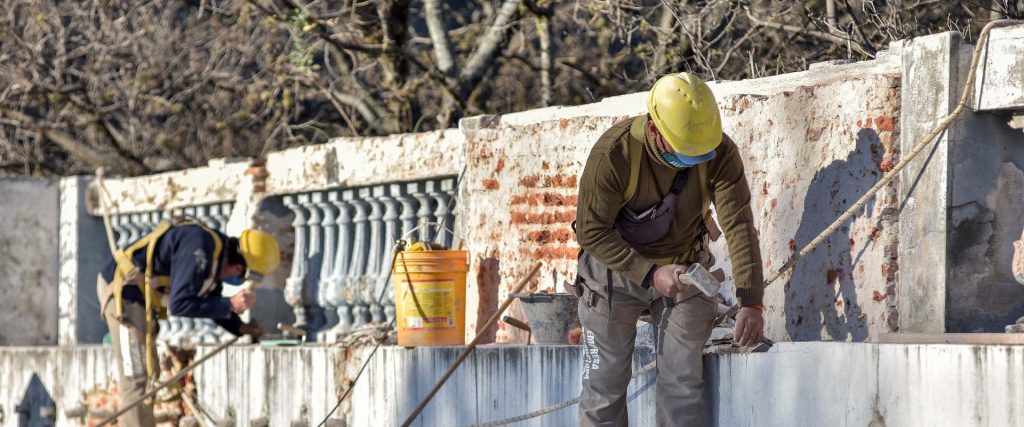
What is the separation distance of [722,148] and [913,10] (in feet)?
15.1

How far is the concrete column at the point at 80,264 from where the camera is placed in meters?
12.4

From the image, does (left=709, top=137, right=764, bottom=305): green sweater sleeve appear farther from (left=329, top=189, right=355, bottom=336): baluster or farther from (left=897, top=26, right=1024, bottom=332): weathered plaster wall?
(left=329, top=189, right=355, bottom=336): baluster

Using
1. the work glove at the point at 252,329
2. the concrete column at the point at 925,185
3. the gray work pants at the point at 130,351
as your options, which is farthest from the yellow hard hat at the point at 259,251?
the concrete column at the point at 925,185

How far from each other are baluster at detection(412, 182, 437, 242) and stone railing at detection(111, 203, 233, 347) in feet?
6.79

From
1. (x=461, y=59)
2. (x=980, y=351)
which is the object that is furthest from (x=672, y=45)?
(x=980, y=351)

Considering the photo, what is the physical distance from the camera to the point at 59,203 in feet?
41.5

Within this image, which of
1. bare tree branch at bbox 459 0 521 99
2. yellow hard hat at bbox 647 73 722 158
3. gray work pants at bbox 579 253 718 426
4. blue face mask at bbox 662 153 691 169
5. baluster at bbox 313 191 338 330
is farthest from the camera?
bare tree branch at bbox 459 0 521 99

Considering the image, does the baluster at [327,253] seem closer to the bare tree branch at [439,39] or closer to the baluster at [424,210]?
the baluster at [424,210]

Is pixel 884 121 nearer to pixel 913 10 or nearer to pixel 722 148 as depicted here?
pixel 722 148

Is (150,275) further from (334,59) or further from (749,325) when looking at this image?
(334,59)

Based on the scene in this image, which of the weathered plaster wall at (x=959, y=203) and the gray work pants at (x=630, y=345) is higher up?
the weathered plaster wall at (x=959, y=203)

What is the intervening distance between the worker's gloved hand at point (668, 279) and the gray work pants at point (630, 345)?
0.12m

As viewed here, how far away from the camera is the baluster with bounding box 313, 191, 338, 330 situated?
9633 millimetres

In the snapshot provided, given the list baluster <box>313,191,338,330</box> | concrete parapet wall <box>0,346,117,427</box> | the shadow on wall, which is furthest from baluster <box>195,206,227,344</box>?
the shadow on wall
